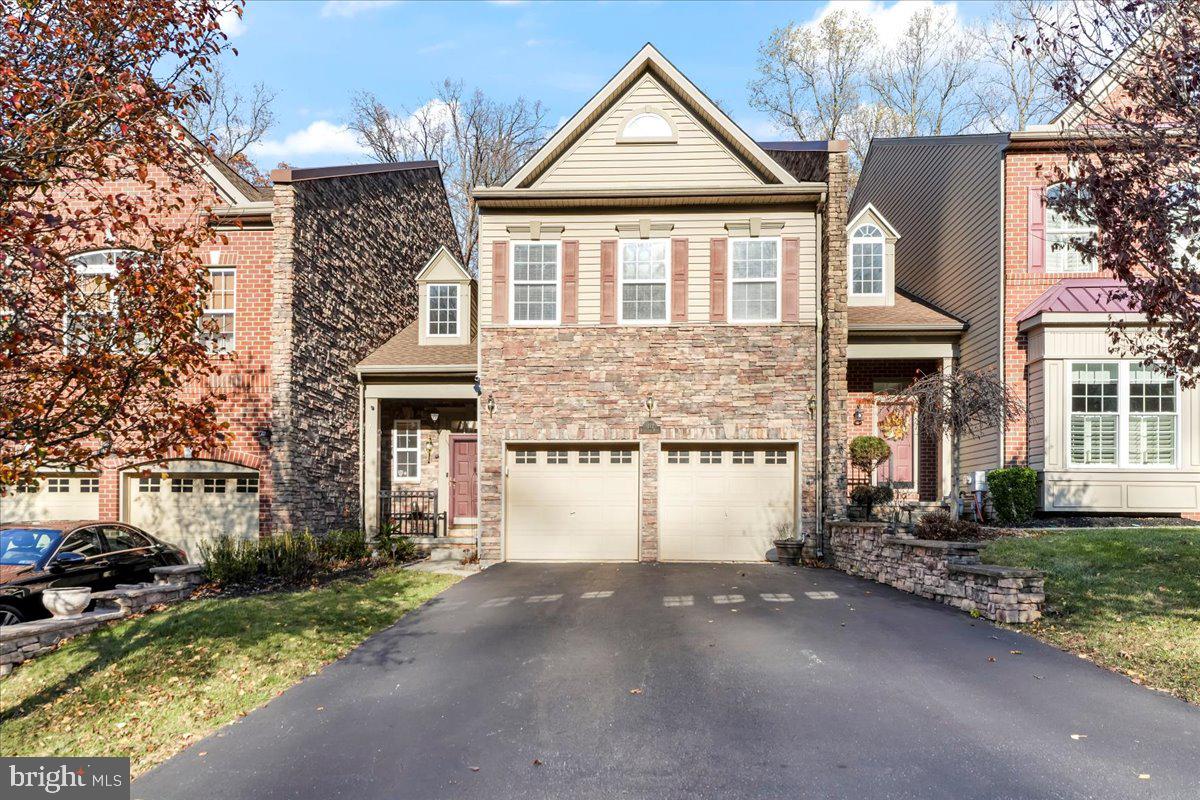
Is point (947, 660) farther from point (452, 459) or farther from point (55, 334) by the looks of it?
point (452, 459)

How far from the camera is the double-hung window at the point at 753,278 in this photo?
1427 centimetres

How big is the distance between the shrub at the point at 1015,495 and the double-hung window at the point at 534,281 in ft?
29.5

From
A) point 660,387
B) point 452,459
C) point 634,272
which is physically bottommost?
point 452,459

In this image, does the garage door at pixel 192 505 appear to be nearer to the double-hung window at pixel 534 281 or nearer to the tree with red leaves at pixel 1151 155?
the double-hung window at pixel 534 281

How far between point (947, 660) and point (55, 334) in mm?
8881

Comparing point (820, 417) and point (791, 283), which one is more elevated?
point (791, 283)

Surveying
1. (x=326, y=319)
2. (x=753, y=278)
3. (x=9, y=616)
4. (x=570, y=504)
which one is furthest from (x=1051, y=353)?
(x=9, y=616)

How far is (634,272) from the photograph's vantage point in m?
14.5

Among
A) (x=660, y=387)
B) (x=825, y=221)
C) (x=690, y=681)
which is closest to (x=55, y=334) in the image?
(x=690, y=681)

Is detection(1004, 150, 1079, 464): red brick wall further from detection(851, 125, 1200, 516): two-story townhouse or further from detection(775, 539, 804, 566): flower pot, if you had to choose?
detection(775, 539, 804, 566): flower pot

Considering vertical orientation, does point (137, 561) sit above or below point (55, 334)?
below

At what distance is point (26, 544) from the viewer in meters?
10.2

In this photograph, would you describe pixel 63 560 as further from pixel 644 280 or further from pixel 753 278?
pixel 753 278

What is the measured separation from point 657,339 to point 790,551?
4646 millimetres
